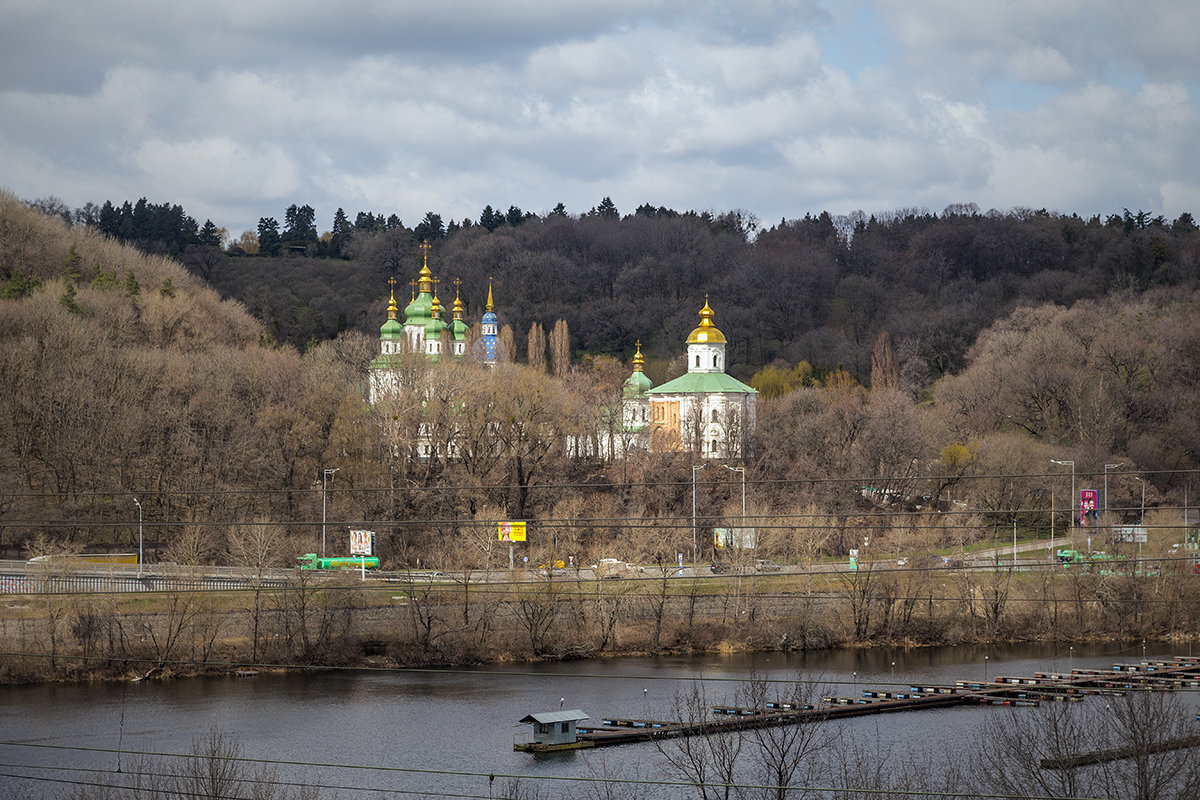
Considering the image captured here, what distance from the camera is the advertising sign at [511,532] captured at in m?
57.3

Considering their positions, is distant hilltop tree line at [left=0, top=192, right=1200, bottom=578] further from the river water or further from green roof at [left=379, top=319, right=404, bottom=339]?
the river water

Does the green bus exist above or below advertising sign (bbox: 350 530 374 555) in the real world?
below

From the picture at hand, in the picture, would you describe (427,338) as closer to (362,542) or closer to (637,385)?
(637,385)

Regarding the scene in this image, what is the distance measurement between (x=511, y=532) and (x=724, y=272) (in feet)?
309

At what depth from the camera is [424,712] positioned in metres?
40.6

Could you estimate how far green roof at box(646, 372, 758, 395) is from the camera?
85625 mm

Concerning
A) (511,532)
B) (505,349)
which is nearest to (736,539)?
(511,532)

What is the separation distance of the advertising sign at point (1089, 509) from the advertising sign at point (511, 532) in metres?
21.3

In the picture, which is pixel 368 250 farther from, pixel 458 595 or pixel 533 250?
pixel 458 595

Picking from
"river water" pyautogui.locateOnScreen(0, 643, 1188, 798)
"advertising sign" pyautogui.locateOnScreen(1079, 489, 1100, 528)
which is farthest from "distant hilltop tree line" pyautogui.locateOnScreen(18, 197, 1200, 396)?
"river water" pyautogui.locateOnScreen(0, 643, 1188, 798)

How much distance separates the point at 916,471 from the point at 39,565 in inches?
1595

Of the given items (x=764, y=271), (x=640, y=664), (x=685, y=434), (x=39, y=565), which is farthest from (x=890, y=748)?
(x=764, y=271)

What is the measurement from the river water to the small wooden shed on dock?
643mm

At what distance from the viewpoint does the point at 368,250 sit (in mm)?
159125
